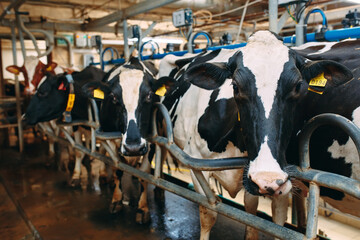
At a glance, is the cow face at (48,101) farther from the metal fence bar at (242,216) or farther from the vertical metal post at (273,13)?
A: the vertical metal post at (273,13)

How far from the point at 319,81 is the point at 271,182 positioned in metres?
0.59

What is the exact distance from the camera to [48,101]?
13.6 feet

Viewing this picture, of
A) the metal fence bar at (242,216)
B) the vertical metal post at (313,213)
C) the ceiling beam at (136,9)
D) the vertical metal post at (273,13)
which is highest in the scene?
the ceiling beam at (136,9)

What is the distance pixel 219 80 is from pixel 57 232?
7.51 feet

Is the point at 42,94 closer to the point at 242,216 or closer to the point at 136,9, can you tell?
the point at 136,9

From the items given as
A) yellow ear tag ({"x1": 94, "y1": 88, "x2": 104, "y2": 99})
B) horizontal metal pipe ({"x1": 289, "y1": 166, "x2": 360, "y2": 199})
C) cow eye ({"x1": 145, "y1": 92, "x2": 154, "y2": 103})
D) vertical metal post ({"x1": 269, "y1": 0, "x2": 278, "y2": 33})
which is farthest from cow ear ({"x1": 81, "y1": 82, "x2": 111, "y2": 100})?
horizontal metal pipe ({"x1": 289, "y1": 166, "x2": 360, "y2": 199})

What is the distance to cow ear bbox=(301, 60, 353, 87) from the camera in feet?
4.76

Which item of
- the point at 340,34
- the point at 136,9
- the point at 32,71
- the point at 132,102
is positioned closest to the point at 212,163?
the point at 132,102

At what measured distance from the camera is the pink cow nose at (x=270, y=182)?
4.19ft

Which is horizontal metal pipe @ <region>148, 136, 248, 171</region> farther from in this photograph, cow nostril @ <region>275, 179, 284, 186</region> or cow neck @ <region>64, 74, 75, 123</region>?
cow neck @ <region>64, 74, 75, 123</region>

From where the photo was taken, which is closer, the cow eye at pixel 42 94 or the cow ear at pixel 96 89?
the cow ear at pixel 96 89

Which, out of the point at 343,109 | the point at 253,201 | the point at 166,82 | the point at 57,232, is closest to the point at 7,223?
the point at 57,232

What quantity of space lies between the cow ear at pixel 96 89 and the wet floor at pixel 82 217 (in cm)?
129

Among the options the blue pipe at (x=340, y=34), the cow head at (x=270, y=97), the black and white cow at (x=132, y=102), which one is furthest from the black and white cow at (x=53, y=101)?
the cow head at (x=270, y=97)
